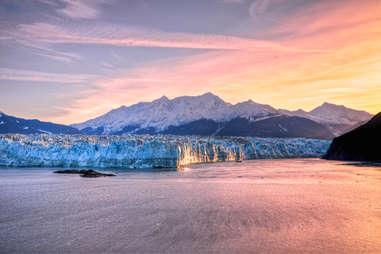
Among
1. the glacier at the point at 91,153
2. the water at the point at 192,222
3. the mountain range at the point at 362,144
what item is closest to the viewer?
the water at the point at 192,222

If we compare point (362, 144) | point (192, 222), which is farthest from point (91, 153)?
point (362, 144)

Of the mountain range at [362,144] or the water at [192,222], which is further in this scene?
the mountain range at [362,144]

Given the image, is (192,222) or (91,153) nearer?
(192,222)

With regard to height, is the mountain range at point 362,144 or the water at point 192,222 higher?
the mountain range at point 362,144

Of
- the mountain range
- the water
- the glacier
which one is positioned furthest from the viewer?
the mountain range

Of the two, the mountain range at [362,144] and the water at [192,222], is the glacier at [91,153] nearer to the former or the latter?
the water at [192,222]

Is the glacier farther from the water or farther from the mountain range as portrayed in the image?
the mountain range

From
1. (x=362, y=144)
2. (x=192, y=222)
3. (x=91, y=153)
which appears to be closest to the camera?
(x=192, y=222)

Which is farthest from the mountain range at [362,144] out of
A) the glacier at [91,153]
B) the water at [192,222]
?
the water at [192,222]

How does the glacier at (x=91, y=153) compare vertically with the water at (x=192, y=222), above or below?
above

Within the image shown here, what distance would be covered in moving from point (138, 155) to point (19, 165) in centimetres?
2458

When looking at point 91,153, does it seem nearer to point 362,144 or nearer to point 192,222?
point 192,222

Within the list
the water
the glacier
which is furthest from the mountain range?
the water

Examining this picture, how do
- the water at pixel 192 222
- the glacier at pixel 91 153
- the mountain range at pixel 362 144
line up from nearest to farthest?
the water at pixel 192 222
the glacier at pixel 91 153
the mountain range at pixel 362 144
